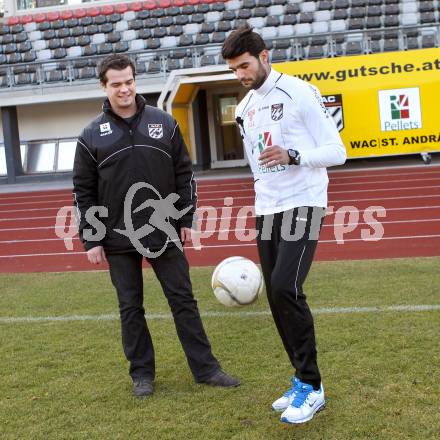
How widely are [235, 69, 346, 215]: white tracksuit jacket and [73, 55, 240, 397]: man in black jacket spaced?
0.69 metres

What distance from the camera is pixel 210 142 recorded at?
71.9 ft

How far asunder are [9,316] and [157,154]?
2886 mm


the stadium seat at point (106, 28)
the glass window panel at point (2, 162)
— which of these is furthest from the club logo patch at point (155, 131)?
the stadium seat at point (106, 28)

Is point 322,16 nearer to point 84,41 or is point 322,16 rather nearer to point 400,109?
point 400,109

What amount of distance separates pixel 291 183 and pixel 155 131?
0.95m

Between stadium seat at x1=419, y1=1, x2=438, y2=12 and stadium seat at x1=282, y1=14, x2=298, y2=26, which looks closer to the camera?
stadium seat at x1=419, y1=1, x2=438, y2=12

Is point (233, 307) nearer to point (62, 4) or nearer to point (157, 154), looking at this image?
point (157, 154)

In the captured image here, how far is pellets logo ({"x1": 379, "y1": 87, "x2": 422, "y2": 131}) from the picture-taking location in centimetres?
1683

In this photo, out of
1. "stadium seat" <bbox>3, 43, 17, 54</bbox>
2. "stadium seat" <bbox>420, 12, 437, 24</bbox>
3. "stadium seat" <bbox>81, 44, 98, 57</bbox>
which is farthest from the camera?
"stadium seat" <bbox>3, 43, 17, 54</bbox>

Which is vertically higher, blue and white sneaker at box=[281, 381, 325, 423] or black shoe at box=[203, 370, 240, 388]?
blue and white sneaker at box=[281, 381, 325, 423]

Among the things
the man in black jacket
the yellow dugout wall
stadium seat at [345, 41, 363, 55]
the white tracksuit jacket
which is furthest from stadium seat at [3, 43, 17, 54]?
the white tracksuit jacket

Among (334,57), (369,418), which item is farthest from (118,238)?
(334,57)

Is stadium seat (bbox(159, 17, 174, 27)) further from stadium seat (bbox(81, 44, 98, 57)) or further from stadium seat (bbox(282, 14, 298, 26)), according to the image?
stadium seat (bbox(282, 14, 298, 26))

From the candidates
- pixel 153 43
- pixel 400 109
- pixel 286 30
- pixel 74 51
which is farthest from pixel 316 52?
pixel 74 51
